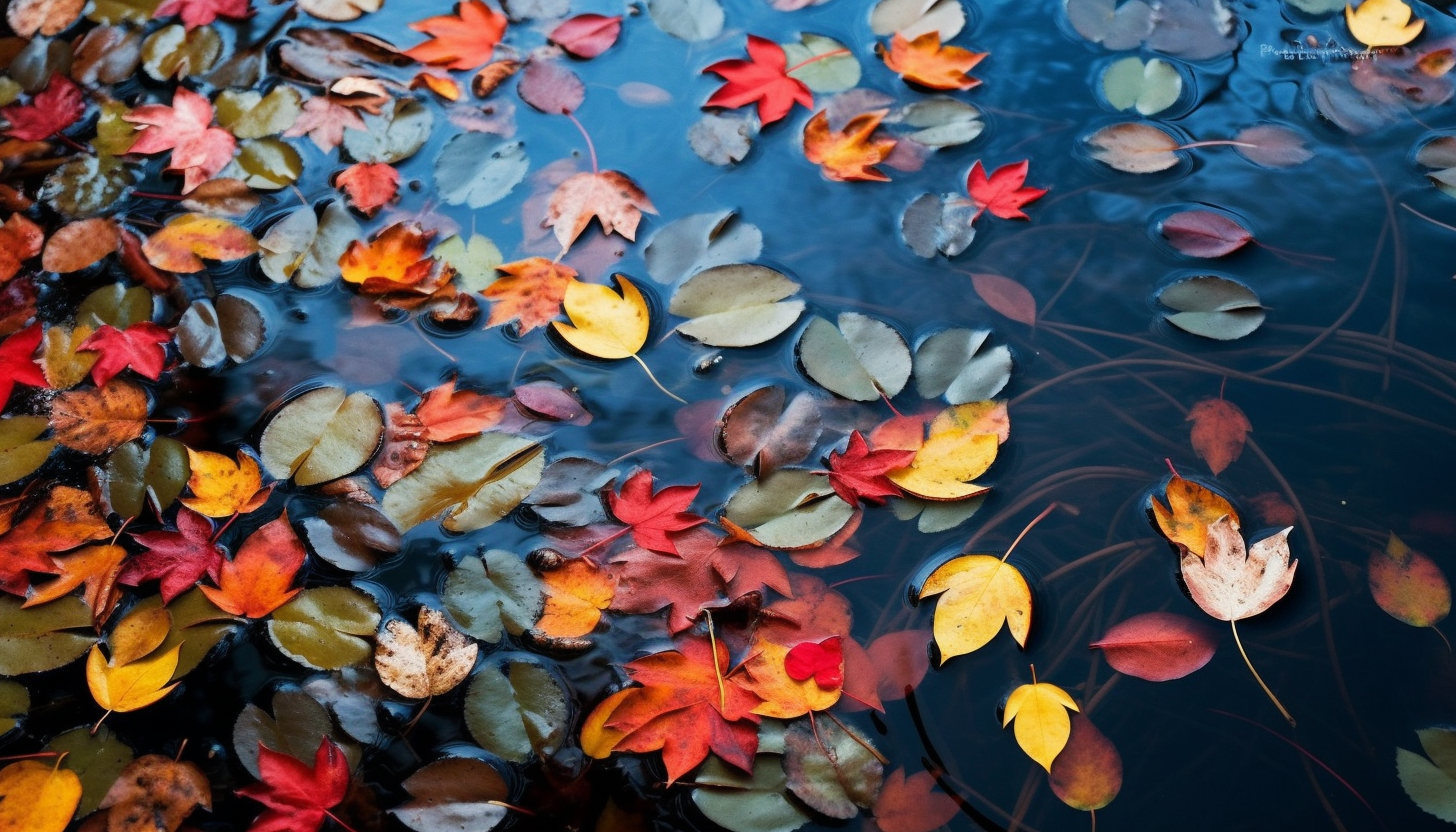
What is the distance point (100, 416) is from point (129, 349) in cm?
14

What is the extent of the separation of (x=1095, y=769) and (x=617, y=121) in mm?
1544

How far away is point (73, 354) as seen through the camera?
5.45 ft

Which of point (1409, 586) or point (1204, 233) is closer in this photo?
point (1409, 586)

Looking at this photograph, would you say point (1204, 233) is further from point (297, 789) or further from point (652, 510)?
point (297, 789)

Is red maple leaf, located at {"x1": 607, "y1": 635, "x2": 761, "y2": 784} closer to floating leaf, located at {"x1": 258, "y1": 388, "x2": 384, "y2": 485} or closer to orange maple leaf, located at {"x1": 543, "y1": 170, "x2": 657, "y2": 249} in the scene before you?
floating leaf, located at {"x1": 258, "y1": 388, "x2": 384, "y2": 485}

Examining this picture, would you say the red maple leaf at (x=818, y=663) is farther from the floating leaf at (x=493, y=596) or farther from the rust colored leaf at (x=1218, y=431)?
the rust colored leaf at (x=1218, y=431)

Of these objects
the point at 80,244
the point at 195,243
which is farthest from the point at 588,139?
the point at 80,244

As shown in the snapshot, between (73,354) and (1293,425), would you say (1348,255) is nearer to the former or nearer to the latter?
(1293,425)

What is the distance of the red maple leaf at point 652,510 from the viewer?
4.72ft

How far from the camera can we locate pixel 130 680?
53.2 inches

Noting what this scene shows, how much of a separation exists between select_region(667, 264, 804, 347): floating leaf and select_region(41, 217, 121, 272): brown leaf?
1.17 m

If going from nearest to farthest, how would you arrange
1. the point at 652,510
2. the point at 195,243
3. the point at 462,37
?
the point at 652,510, the point at 195,243, the point at 462,37

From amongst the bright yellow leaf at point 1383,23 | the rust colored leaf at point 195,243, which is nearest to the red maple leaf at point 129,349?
the rust colored leaf at point 195,243

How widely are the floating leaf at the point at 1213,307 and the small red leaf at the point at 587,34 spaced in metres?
1.34
